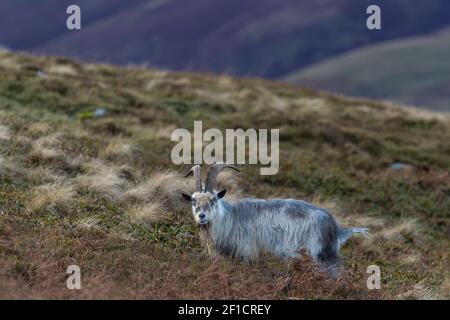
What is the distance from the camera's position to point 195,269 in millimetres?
11680

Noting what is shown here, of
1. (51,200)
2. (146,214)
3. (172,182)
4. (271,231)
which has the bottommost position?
(271,231)

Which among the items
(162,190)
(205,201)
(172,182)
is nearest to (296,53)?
(172,182)

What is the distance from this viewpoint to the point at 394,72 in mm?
158875

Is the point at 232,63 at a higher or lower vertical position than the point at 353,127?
A: higher

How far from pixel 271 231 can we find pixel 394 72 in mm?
151236

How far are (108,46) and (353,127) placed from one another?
6608 inches

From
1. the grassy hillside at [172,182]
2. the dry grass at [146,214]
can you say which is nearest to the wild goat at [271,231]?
the grassy hillside at [172,182]

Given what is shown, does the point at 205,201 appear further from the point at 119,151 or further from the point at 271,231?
the point at 119,151

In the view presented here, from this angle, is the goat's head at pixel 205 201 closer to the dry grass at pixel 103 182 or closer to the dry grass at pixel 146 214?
the dry grass at pixel 146 214

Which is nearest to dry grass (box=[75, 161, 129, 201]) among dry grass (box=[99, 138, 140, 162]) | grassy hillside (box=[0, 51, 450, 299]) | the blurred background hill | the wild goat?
grassy hillside (box=[0, 51, 450, 299])

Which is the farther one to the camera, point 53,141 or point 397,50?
point 397,50

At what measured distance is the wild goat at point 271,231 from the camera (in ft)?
A: 42.5
